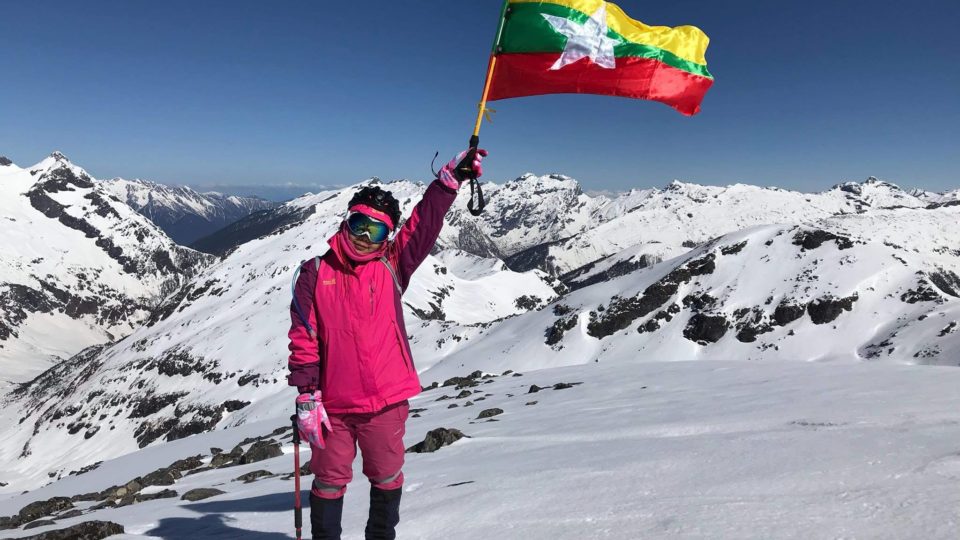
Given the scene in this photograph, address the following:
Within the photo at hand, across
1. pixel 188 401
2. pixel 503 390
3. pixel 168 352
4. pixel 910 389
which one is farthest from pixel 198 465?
pixel 168 352

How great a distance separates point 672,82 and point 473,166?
19.3 ft

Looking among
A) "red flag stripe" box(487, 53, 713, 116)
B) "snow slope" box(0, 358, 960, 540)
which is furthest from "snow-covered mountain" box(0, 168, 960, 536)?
"red flag stripe" box(487, 53, 713, 116)

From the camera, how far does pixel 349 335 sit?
5141 millimetres

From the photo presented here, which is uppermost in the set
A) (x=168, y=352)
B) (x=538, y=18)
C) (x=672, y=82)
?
(x=538, y=18)

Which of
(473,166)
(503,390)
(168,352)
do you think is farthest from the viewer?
(168,352)

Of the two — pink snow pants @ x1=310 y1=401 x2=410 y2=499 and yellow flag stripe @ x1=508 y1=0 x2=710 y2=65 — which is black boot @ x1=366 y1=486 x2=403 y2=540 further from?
yellow flag stripe @ x1=508 y1=0 x2=710 y2=65

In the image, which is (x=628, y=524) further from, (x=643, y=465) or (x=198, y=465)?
(x=198, y=465)

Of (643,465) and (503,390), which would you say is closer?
(643,465)

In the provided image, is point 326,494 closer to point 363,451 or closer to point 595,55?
point 363,451

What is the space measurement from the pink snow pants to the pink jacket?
15cm

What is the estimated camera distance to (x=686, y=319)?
70.6m

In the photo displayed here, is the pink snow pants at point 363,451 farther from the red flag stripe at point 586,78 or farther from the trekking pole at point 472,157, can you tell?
the red flag stripe at point 586,78

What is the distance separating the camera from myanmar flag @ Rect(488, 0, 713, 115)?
8695 mm

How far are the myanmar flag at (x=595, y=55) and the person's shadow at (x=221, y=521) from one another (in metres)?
7.60
